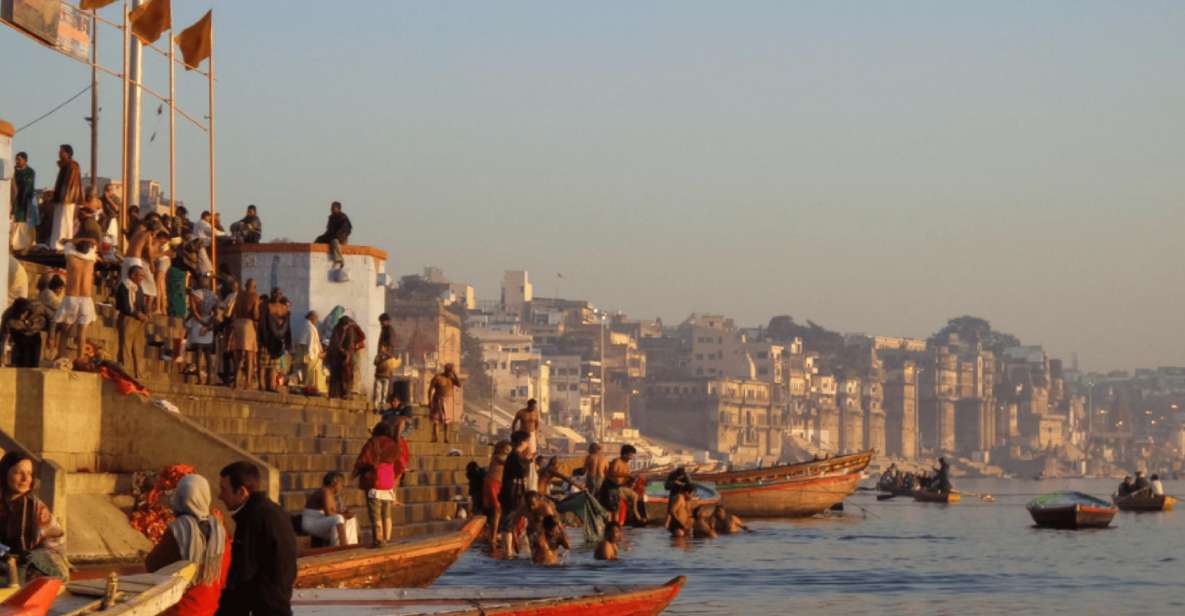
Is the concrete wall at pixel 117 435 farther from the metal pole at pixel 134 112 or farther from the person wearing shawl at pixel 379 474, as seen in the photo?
the metal pole at pixel 134 112

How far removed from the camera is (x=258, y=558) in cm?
1051

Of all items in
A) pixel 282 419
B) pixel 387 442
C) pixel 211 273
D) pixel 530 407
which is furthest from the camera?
pixel 530 407

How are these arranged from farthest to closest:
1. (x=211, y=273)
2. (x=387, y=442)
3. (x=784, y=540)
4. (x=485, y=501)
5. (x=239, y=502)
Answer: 1. (x=784, y=540)
2. (x=211, y=273)
3. (x=485, y=501)
4. (x=387, y=442)
5. (x=239, y=502)

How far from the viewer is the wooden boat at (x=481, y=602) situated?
13.4 meters

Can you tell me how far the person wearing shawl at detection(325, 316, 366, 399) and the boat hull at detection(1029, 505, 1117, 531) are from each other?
75.0 ft

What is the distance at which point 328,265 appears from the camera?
32.0 metres

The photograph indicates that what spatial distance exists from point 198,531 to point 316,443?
13861 millimetres

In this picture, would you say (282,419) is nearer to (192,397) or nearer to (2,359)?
(192,397)

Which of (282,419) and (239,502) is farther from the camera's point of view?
(282,419)

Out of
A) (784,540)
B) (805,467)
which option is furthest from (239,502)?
(805,467)

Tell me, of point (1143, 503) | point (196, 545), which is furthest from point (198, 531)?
point (1143, 503)

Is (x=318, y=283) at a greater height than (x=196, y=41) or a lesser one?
lesser

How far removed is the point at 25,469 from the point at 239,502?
205 centimetres

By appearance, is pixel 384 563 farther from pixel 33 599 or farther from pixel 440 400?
pixel 440 400
